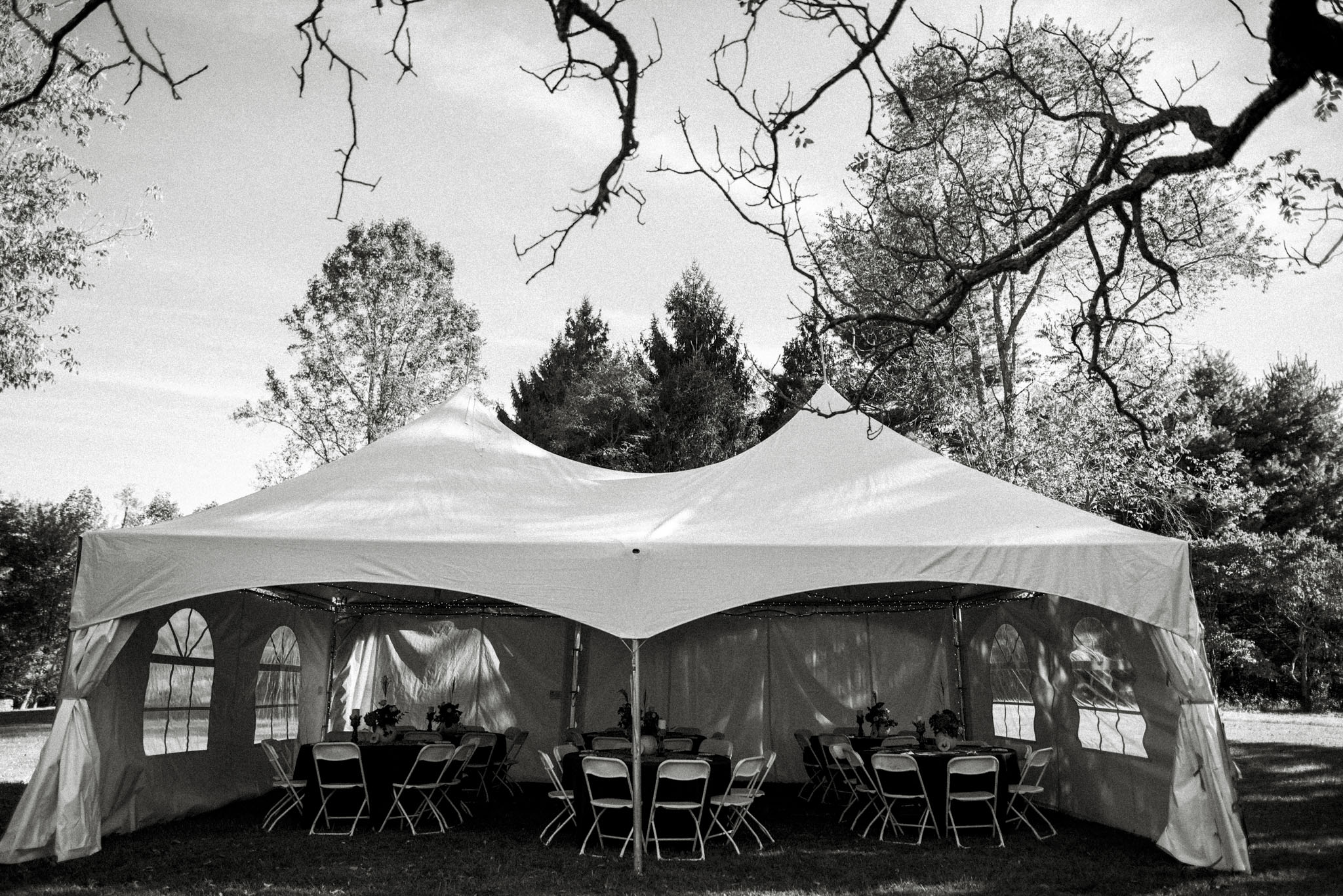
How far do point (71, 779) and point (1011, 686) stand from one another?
7977mm

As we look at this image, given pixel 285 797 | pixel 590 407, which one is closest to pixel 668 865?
pixel 285 797

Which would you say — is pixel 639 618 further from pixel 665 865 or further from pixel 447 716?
pixel 447 716

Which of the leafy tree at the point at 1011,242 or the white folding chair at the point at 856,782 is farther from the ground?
the leafy tree at the point at 1011,242

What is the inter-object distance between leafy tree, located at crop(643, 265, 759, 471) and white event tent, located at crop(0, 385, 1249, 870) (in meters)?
10.6

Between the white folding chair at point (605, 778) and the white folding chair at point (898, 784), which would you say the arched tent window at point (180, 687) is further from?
the white folding chair at point (898, 784)

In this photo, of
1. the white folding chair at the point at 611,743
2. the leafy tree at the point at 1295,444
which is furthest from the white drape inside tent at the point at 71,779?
the leafy tree at the point at 1295,444

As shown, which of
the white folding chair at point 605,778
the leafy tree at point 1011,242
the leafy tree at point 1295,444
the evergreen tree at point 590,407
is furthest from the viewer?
the leafy tree at point 1295,444

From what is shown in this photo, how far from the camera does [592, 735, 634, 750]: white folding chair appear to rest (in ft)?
27.5

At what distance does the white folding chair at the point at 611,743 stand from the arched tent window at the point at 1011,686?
12.6 feet

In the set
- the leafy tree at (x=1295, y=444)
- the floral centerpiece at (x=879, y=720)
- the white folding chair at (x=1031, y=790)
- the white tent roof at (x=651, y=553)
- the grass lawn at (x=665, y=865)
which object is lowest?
the grass lawn at (x=665, y=865)

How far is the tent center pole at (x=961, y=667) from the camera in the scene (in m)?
10.1

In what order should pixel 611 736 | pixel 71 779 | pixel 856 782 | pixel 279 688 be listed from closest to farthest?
1. pixel 71 779
2. pixel 856 782
3. pixel 611 736
4. pixel 279 688

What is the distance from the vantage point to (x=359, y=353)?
20.9m

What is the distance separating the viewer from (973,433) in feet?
47.6
